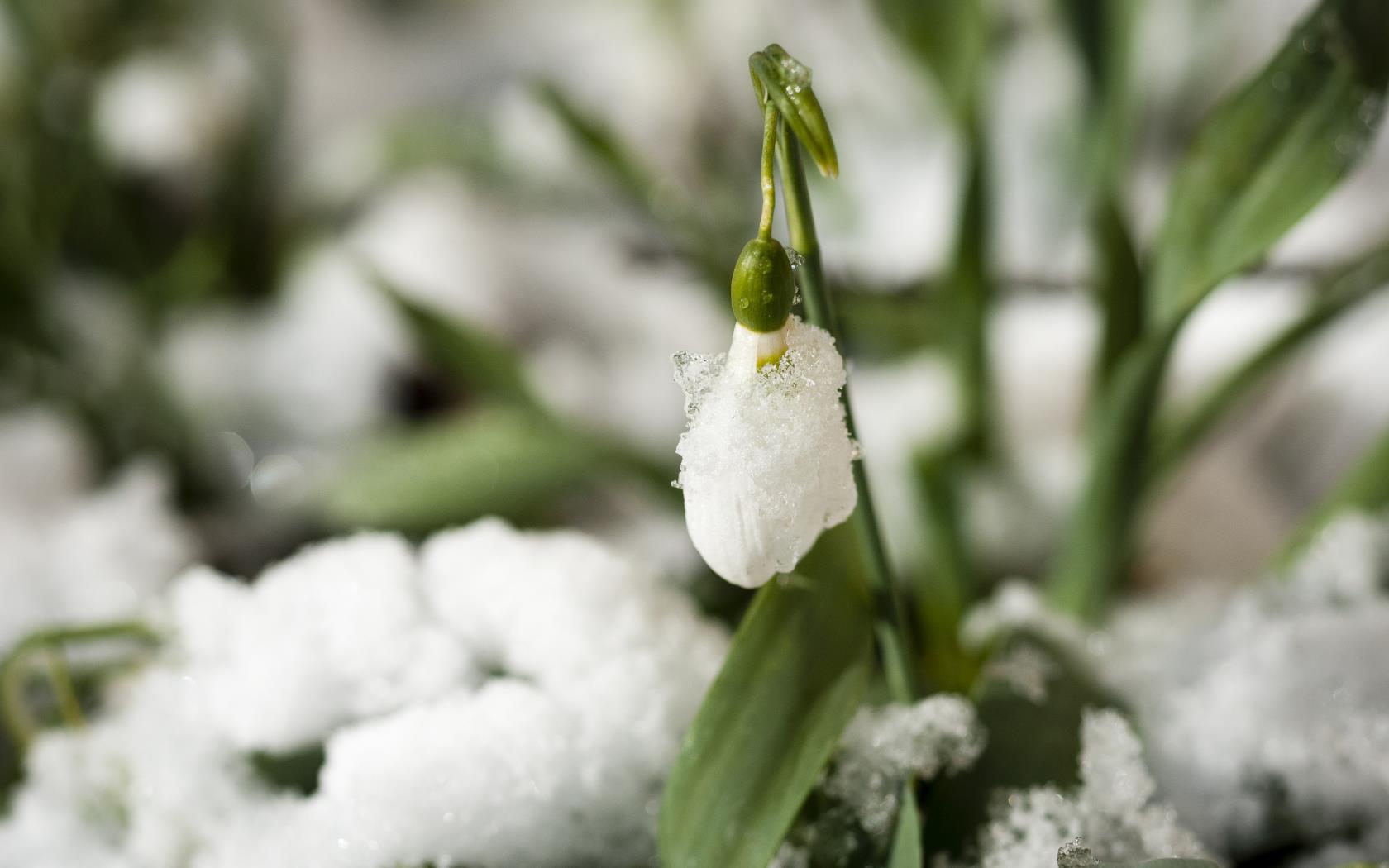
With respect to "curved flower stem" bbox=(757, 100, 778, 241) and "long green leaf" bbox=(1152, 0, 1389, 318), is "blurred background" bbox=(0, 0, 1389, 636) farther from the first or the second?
"curved flower stem" bbox=(757, 100, 778, 241)

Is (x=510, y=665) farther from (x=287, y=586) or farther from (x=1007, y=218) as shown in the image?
(x=1007, y=218)

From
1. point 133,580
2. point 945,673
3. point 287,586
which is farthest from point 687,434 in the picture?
point 133,580

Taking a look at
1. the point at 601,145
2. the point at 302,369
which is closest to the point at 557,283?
the point at 302,369

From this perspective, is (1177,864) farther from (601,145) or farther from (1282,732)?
(601,145)

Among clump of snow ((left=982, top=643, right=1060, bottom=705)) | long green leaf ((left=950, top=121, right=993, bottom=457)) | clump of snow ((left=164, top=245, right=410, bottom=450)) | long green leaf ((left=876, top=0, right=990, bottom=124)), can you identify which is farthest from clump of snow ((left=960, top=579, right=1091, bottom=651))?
clump of snow ((left=164, top=245, right=410, bottom=450))

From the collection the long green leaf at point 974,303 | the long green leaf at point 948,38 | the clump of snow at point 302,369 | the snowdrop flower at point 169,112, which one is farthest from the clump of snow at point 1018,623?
the snowdrop flower at point 169,112

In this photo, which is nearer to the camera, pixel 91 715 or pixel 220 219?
pixel 91 715
